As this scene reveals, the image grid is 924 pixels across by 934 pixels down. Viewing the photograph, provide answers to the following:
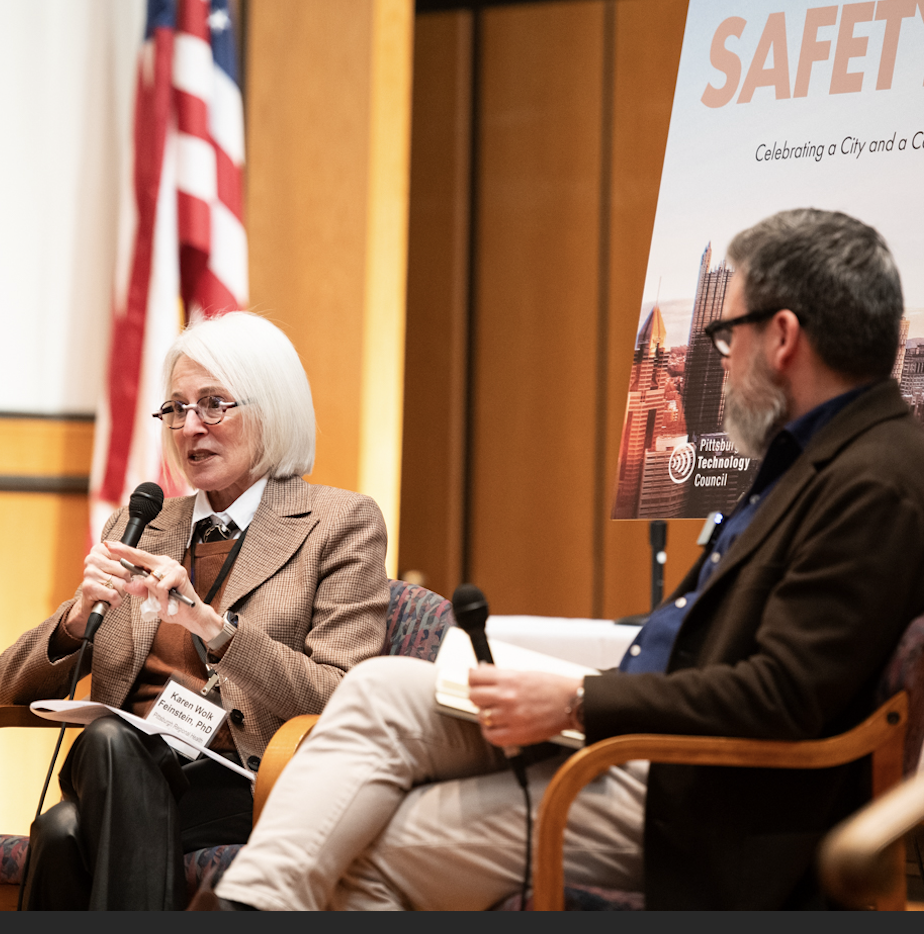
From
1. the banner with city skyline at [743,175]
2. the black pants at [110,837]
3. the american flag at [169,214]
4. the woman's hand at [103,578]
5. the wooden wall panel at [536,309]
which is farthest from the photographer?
the wooden wall panel at [536,309]

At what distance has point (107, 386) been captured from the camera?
3.67m

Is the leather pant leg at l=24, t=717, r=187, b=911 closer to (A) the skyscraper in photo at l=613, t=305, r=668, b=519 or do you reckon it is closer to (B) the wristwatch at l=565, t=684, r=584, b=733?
(B) the wristwatch at l=565, t=684, r=584, b=733

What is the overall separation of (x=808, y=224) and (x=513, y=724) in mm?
798

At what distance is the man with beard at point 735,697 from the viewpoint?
1.36m

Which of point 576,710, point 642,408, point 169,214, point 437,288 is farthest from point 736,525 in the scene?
point 437,288

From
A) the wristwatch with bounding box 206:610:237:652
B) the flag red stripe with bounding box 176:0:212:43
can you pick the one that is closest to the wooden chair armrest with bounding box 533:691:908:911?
the wristwatch with bounding box 206:610:237:652

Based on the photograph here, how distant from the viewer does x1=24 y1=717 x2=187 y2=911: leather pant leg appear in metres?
1.58

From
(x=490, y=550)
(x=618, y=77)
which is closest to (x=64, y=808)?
(x=490, y=550)

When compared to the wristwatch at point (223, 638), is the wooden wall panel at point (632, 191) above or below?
above

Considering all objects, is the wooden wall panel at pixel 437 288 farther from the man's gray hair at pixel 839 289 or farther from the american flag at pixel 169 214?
the man's gray hair at pixel 839 289

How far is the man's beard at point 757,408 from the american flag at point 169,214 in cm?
236

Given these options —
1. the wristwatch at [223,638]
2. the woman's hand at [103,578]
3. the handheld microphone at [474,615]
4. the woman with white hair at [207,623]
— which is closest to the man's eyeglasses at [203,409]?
the woman with white hair at [207,623]

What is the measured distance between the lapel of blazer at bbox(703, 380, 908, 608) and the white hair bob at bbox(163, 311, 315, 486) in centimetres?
97

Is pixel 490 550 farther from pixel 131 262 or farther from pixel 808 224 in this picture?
pixel 808 224
